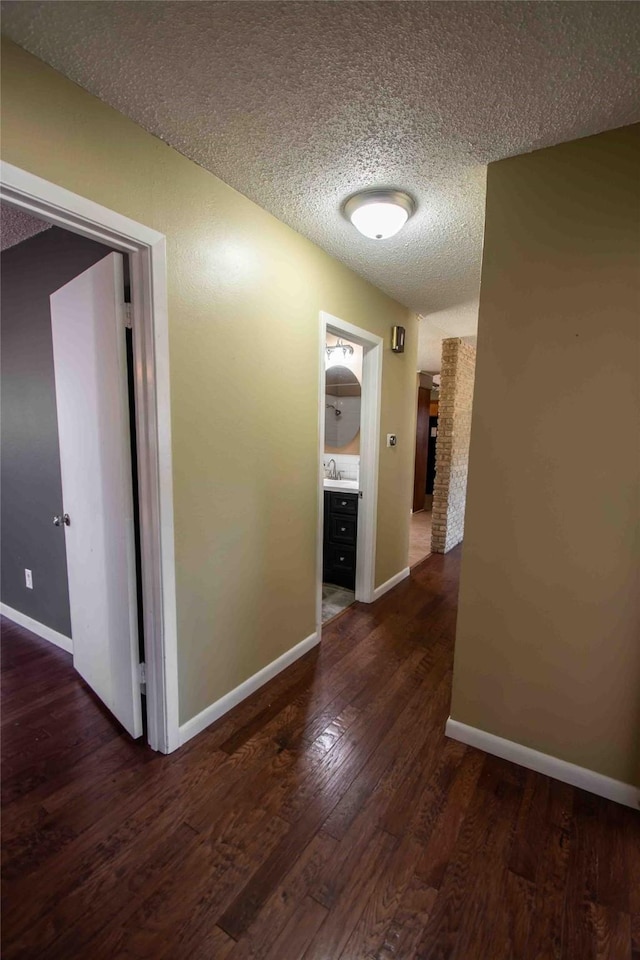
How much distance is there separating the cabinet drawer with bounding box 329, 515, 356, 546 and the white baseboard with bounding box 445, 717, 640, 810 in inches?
68.1

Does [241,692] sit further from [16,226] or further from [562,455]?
[16,226]

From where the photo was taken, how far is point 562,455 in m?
1.62

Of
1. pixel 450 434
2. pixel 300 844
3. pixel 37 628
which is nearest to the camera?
pixel 300 844

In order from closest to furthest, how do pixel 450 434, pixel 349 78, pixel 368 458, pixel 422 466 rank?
pixel 349 78 < pixel 368 458 < pixel 450 434 < pixel 422 466

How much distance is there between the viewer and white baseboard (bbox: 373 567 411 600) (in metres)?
3.46

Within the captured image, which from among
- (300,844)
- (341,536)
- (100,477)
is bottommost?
(300,844)

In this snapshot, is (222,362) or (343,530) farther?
(343,530)

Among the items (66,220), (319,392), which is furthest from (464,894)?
(66,220)

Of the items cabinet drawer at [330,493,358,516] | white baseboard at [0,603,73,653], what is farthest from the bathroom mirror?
white baseboard at [0,603,73,653]

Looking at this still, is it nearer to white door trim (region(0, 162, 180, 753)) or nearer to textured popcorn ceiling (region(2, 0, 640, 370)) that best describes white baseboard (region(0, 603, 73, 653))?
white door trim (region(0, 162, 180, 753))

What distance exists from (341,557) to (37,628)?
224 centimetres

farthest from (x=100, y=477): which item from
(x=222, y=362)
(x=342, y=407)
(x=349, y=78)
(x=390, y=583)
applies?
(x=342, y=407)

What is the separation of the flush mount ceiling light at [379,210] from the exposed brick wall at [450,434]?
2.86 metres

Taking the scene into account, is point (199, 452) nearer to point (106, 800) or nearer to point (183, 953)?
point (106, 800)
